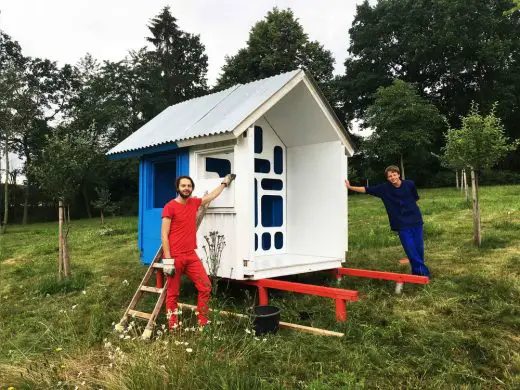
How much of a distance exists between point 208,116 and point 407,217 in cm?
348

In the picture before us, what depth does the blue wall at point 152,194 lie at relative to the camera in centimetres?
782

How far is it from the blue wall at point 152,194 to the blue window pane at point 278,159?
1.77 m

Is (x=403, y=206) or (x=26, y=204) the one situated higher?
(x=26, y=204)

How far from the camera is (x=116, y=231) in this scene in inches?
707

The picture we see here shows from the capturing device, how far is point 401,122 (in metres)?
31.2

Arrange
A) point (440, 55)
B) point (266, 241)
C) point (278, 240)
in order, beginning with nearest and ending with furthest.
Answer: point (266, 241) < point (278, 240) < point (440, 55)

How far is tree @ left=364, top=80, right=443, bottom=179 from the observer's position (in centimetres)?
3053

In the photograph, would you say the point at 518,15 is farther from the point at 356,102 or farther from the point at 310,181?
the point at 310,181

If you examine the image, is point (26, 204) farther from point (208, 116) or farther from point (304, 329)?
point (304, 329)

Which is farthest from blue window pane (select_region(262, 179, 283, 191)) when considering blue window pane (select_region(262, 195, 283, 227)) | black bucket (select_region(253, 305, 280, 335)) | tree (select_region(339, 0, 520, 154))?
tree (select_region(339, 0, 520, 154))

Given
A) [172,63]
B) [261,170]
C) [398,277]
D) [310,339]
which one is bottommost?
[310,339]

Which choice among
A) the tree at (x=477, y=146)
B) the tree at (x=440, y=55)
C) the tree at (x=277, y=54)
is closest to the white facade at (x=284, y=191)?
the tree at (x=477, y=146)

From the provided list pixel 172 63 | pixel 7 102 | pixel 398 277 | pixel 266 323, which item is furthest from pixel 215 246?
pixel 172 63

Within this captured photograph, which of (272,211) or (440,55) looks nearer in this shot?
(272,211)
